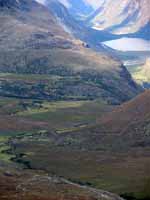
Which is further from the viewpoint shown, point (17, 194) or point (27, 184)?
point (27, 184)

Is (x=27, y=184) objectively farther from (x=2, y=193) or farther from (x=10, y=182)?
(x=2, y=193)

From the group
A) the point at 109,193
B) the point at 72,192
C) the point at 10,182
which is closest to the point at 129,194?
the point at 109,193

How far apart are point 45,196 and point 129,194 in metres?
29.2

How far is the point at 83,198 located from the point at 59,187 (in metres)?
18.5

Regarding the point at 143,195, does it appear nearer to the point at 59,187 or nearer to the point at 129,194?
the point at 129,194

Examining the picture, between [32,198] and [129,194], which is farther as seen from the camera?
[129,194]

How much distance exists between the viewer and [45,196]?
18025 cm

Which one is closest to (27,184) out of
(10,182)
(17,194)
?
(10,182)

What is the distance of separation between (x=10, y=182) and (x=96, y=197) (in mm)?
28856

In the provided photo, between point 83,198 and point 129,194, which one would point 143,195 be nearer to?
point 129,194

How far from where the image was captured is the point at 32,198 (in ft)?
577

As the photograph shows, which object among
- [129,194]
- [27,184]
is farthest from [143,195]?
[27,184]

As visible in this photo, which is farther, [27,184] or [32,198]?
[27,184]

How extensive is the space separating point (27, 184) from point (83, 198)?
23879mm
